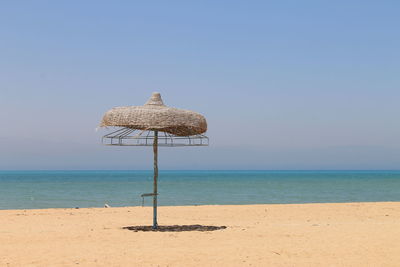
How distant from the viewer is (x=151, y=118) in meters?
11.9

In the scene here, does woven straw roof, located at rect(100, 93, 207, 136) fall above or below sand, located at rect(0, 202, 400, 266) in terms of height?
above

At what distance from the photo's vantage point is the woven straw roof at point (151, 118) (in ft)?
38.9

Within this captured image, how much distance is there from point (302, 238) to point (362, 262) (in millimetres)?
2430

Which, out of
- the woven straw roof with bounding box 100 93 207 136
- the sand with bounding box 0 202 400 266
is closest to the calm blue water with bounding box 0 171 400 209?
the sand with bounding box 0 202 400 266

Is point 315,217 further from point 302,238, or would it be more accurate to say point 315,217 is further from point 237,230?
point 302,238

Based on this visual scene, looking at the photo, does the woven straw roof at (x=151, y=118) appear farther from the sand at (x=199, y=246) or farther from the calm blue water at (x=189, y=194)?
the calm blue water at (x=189, y=194)

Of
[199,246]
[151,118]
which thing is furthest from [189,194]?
[199,246]

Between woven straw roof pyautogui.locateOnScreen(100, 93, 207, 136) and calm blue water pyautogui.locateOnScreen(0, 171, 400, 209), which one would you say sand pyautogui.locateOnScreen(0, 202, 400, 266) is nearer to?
woven straw roof pyautogui.locateOnScreen(100, 93, 207, 136)

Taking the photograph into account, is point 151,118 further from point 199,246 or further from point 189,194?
point 189,194

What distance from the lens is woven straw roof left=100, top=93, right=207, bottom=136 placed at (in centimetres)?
1186

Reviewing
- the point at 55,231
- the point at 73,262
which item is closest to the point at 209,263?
the point at 73,262

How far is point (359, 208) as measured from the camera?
2186 cm

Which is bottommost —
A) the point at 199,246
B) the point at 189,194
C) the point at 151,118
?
the point at 189,194

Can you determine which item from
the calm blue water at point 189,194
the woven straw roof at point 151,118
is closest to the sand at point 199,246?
the woven straw roof at point 151,118
